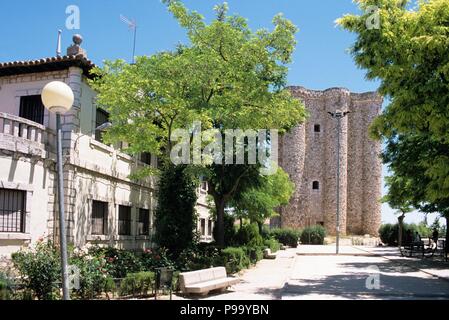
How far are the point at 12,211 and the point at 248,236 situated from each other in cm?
1556

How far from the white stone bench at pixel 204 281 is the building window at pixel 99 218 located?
5.66 m

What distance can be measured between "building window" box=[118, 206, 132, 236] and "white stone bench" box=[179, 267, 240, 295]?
6937 millimetres

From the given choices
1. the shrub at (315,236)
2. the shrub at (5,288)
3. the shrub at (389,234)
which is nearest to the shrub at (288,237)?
the shrub at (315,236)

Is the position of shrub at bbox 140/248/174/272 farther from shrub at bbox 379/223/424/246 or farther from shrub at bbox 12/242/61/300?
shrub at bbox 379/223/424/246

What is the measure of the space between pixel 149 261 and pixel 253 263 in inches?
370

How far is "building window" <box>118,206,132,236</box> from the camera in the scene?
18906 millimetres

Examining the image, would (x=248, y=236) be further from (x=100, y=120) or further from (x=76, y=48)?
(x=76, y=48)

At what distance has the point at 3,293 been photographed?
8891mm

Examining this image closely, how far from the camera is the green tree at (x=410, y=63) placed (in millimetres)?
11789

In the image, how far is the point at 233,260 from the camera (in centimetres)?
1794

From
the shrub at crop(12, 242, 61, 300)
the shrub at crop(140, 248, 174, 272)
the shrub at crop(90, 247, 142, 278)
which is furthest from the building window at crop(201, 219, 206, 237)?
the shrub at crop(12, 242, 61, 300)

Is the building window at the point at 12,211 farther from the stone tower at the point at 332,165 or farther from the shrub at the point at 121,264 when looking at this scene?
the stone tower at the point at 332,165
